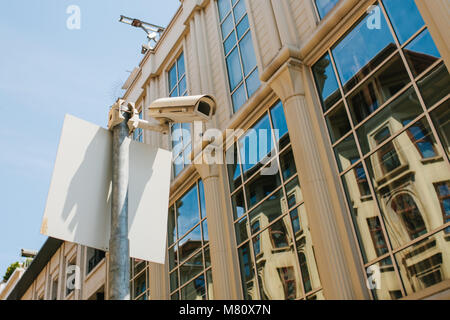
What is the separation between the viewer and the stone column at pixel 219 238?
1102 centimetres

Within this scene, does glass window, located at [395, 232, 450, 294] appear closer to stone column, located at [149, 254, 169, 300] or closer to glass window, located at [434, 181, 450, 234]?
glass window, located at [434, 181, 450, 234]

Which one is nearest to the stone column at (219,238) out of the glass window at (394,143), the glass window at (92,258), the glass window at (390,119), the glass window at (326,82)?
the glass window at (394,143)

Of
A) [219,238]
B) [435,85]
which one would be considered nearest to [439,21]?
[435,85]

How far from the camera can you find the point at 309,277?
351 inches

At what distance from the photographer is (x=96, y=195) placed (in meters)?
3.74

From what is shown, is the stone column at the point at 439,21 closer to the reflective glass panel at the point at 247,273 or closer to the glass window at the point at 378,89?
the glass window at the point at 378,89

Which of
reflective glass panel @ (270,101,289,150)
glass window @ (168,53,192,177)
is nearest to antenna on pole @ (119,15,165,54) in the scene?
glass window @ (168,53,192,177)

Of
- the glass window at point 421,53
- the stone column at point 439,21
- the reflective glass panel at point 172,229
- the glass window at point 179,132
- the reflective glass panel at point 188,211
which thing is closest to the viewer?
the stone column at point 439,21

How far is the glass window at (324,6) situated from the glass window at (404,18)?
195cm

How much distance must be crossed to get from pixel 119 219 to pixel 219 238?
328 inches

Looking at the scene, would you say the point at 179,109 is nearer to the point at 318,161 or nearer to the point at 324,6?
the point at 318,161

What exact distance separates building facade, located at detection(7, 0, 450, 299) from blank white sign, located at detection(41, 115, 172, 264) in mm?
4492
